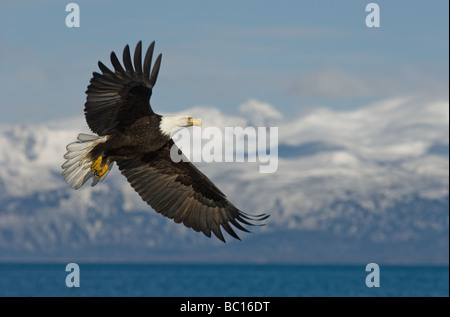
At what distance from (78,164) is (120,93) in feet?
4.92

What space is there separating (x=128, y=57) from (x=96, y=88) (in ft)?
2.08

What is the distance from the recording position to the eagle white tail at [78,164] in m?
13.0

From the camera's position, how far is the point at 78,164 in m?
13.2

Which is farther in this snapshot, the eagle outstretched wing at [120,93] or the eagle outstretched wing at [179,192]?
the eagle outstretched wing at [179,192]

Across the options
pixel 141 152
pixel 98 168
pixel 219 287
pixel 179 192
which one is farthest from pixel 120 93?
pixel 219 287

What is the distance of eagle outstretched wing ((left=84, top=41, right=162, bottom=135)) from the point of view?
472 inches

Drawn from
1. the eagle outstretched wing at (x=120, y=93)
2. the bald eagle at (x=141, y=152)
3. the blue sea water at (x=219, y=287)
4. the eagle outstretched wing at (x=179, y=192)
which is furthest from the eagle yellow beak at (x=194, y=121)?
the blue sea water at (x=219, y=287)

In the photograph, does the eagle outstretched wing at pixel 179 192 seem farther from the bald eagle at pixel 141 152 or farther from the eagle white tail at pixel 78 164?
the eagle white tail at pixel 78 164

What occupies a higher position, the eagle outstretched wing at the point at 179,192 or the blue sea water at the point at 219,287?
the blue sea water at the point at 219,287

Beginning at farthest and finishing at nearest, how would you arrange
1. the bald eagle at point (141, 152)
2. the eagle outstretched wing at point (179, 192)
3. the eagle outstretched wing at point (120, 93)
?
the eagle outstretched wing at point (179, 192)
the bald eagle at point (141, 152)
the eagle outstretched wing at point (120, 93)

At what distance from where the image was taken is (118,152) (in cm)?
1284

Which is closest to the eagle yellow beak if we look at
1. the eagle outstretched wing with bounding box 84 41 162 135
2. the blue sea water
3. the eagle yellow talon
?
the eagle outstretched wing with bounding box 84 41 162 135
